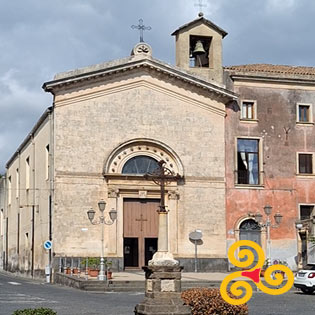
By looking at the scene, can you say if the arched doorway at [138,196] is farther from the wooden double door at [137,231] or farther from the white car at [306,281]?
the white car at [306,281]

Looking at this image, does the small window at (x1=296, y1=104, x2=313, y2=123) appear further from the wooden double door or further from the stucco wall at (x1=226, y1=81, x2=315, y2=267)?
the wooden double door

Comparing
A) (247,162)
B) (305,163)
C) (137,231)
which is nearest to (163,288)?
(137,231)

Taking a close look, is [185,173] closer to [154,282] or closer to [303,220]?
[303,220]

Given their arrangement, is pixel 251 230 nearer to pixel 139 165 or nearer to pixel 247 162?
pixel 247 162

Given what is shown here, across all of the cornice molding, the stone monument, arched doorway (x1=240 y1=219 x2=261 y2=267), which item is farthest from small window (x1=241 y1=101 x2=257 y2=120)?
the stone monument

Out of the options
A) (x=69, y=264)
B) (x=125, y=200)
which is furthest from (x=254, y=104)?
(x=69, y=264)

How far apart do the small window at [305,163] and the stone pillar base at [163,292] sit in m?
26.6

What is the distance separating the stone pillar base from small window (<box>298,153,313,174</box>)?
2665 cm

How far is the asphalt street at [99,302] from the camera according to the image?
2003 cm

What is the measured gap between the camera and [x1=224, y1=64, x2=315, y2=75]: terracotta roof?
40.8 m

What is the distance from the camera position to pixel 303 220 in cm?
3941

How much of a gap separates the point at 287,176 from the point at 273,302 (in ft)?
57.5

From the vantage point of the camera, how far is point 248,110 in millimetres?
40188

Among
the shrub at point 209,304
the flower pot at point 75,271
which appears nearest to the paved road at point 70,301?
the shrub at point 209,304
